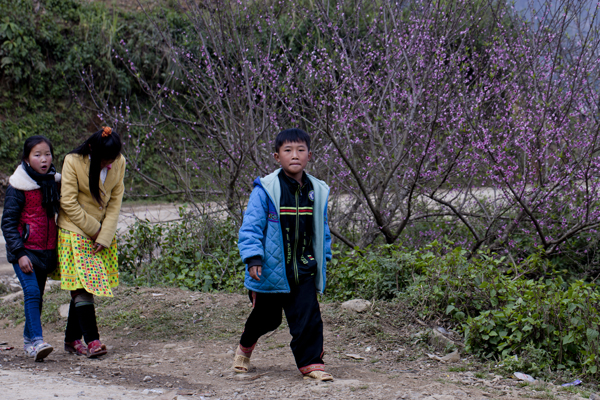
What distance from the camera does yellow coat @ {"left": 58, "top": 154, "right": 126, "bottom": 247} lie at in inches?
153

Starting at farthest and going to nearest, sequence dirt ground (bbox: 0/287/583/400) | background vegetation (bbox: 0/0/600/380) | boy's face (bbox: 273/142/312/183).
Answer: background vegetation (bbox: 0/0/600/380) → boy's face (bbox: 273/142/312/183) → dirt ground (bbox: 0/287/583/400)

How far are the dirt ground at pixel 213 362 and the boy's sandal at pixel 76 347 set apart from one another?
0.18 feet

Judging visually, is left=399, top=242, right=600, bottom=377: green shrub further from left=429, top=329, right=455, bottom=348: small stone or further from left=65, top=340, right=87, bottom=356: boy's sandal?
left=65, top=340, right=87, bottom=356: boy's sandal

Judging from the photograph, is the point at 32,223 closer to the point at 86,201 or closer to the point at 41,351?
the point at 86,201

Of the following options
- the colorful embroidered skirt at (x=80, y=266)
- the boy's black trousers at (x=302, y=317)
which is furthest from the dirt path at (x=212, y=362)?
the colorful embroidered skirt at (x=80, y=266)

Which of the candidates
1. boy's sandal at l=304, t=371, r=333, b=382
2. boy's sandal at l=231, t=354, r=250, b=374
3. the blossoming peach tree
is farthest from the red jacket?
the blossoming peach tree

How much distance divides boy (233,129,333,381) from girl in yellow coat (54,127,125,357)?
1263 millimetres

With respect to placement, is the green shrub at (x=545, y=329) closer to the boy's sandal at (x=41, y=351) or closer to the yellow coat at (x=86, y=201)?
the yellow coat at (x=86, y=201)

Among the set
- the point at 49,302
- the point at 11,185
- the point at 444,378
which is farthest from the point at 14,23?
the point at 444,378

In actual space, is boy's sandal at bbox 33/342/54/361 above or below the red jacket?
below

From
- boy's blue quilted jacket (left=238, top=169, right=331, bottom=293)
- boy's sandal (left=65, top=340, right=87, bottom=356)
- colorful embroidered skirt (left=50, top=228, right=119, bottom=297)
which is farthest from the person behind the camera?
boy's sandal (left=65, top=340, right=87, bottom=356)

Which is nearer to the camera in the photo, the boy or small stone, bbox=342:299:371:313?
the boy

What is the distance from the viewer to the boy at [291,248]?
10.7 ft

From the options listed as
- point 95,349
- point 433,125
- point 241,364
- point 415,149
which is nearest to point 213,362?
point 241,364
